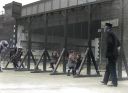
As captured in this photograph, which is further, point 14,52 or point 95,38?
point 95,38

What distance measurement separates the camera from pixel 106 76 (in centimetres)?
1188

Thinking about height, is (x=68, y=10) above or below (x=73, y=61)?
above

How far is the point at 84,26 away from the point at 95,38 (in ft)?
8.86

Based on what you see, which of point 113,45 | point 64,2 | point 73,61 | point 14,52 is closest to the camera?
point 113,45

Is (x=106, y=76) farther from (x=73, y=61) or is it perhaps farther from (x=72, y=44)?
(x=72, y=44)

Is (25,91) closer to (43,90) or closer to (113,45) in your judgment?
(43,90)

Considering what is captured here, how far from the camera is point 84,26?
3981 centimetres

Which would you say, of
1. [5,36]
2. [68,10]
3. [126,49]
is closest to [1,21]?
[5,36]

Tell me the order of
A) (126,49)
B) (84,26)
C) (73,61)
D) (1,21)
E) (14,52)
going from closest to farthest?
(73,61)
(14,52)
(126,49)
(84,26)
(1,21)

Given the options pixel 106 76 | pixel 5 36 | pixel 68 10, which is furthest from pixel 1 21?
pixel 106 76

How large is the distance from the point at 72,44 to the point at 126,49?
2235 cm

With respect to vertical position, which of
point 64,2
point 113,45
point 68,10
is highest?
point 64,2

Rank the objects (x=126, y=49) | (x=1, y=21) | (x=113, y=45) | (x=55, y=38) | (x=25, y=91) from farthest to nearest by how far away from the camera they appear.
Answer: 1. (x=55, y=38)
2. (x=1, y=21)
3. (x=126, y=49)
4. (x=113, y=45)
5. (x=25, y=91)

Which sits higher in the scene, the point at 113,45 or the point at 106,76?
the point at 113,45
